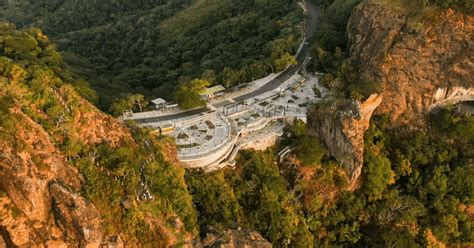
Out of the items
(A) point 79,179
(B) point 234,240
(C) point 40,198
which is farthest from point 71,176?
(B) point 234,240

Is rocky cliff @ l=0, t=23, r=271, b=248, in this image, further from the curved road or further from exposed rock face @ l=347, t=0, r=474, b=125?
exposed rock face @ l=347, t=0, r=474, b=125

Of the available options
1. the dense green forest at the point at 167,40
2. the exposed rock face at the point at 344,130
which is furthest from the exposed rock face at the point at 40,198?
the exposed rock face at the point at 344,130

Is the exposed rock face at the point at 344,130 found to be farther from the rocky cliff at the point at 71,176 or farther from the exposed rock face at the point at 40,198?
the exposed rock face at the point at 40,198

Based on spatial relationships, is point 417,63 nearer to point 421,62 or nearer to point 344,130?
point 421,62

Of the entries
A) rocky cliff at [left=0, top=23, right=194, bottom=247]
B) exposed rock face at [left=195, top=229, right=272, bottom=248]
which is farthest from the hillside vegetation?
rocky cliff at [left=0, top=23, right=194, bottom=247]

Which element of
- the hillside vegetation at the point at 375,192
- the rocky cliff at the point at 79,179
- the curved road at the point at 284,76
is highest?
the rocky cliff at the point at 79,179

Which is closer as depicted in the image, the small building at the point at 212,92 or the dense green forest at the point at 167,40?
the small building at the point at 212,92

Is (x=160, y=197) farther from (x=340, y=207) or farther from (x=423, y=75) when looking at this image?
(x=423, y=75)
